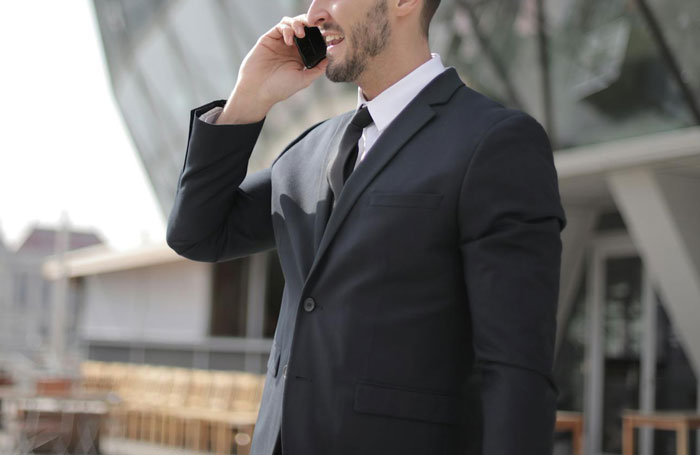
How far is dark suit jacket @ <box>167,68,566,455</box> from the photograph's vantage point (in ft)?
5.00

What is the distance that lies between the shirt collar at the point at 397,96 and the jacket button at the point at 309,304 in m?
0.37

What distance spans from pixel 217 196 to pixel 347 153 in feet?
1.00

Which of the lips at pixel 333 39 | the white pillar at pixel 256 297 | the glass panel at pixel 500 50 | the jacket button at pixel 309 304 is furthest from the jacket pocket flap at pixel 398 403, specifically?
the white pillar at pixel 256 297

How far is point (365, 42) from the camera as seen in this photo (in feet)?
5.76

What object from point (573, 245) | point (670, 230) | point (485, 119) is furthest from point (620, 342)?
point (485, 119)

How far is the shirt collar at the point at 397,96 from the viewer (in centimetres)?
178

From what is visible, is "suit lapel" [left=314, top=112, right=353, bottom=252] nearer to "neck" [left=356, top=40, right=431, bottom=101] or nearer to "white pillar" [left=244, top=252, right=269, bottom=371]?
"neck" [left=356, top=40, right=431, bottom=101]

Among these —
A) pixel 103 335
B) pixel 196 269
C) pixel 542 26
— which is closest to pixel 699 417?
pixel 542 26

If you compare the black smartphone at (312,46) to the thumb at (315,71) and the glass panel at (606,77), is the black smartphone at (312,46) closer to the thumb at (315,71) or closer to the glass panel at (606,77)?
the thumb at (315,71)

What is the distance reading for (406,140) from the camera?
1678 mm

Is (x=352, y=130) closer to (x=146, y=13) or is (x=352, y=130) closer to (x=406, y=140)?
(x=406, y=140)

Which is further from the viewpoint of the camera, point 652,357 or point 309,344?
point 652,357

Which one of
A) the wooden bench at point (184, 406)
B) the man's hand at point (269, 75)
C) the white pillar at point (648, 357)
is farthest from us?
the wooden bench at point (184, 406)

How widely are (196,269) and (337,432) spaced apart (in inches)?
Result: 706
